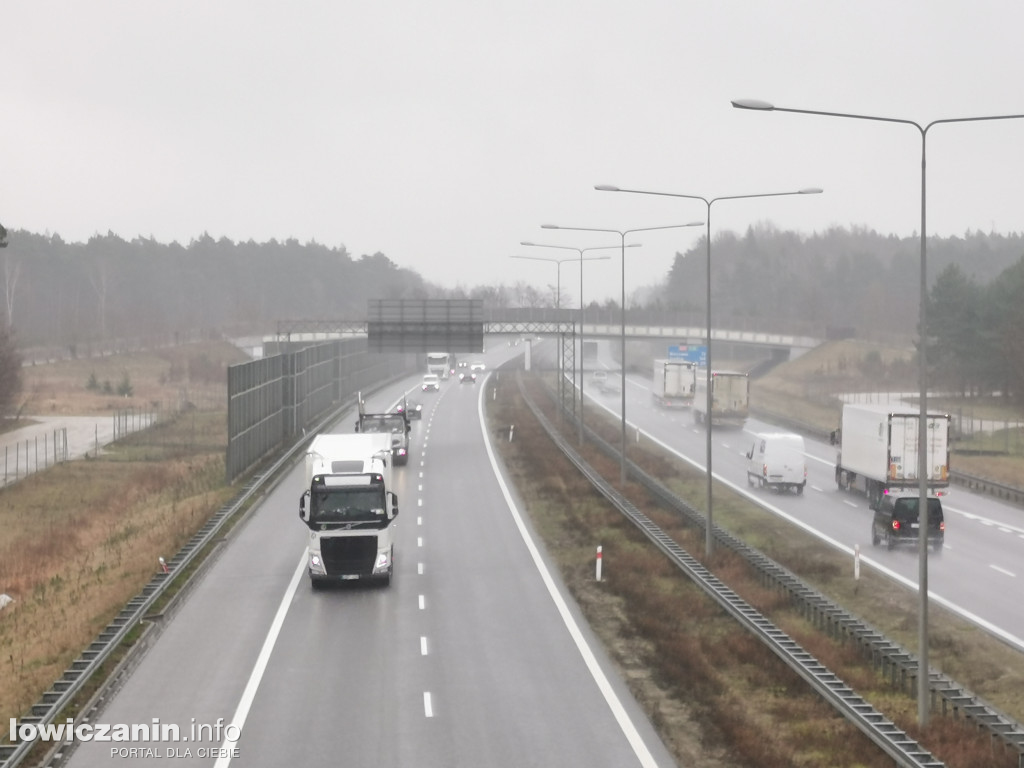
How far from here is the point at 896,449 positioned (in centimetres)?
5109

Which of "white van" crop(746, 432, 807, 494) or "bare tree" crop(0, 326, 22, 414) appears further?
"bare tree" crop(0, 326, 22, 414)

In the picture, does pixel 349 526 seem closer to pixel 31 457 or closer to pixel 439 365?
pixel 31 457

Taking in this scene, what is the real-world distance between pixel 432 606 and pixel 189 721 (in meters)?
10.6

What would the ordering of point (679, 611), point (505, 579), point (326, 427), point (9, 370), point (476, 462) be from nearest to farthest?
point (679, 611) → point (505, 579) → point (476, 462) → point (326, 427) → point (9, 370)

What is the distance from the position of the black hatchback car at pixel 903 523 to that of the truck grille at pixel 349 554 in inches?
695

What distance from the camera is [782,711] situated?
22766 mm

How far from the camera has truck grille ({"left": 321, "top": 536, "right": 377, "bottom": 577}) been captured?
110 feet

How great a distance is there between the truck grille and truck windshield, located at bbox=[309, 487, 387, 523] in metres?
0.50

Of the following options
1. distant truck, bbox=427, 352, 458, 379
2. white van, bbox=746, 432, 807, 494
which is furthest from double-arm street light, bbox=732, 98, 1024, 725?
distant truck, bbox=427, 352, 458, 379

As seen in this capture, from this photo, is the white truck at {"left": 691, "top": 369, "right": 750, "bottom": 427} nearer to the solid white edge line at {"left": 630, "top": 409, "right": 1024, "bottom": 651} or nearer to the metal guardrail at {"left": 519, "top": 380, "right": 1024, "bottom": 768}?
the solid white edge line at {"left": 630, "top": 409, "right": 1024, "bottom": 651}

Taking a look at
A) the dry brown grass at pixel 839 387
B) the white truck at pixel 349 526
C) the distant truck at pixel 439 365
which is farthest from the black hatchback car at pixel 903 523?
the distant truck at pixel 439 365

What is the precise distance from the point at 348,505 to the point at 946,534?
873 inches

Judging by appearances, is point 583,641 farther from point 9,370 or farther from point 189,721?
point 9,370

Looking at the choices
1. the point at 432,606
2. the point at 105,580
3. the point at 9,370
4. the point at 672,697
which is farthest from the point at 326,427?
the point at 672,697
